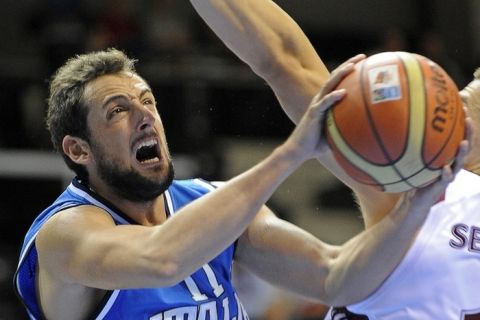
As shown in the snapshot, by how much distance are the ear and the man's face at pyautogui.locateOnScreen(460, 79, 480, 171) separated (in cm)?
159

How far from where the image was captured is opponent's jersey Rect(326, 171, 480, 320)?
379 centimetres

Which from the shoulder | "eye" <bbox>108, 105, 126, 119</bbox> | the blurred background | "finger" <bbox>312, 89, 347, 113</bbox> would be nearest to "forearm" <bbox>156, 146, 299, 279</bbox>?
"finger" <bbox>312, 89, 347, 113</bbox>

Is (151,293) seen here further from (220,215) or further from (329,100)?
(329,100)

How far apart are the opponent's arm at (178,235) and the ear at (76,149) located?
45cm

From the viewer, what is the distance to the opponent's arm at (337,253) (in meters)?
3.58

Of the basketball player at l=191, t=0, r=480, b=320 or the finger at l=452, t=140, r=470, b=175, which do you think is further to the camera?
the basketball player at l=191, t=0, r=480, b=320

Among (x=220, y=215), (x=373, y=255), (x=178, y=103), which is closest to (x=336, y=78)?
(x=220, y=215)

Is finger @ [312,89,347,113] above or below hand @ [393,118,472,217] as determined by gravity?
above

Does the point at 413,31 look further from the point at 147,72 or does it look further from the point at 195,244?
the point at 195,244

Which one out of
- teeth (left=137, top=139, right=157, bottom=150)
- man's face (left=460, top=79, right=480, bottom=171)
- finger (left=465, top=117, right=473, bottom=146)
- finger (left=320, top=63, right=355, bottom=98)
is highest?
finger (left=320, top=63, right=355, bottom=98)

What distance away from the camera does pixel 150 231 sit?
3.67m

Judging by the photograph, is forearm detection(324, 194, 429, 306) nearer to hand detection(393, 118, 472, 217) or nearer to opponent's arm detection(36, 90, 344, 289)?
hand detection(393, 118, 472, 217)

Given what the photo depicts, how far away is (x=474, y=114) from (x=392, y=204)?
1.83ft

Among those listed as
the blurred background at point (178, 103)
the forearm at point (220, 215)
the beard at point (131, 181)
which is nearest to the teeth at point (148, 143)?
the beard at point (131, 181)
